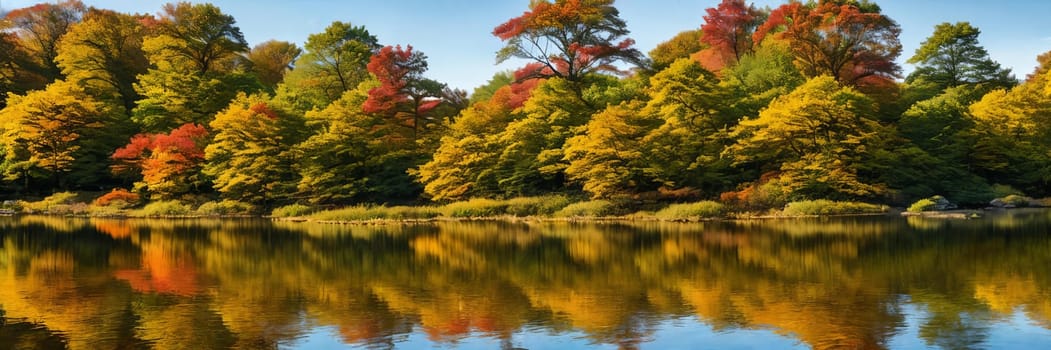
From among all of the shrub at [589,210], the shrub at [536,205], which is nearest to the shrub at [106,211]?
the shrub at [536,205]

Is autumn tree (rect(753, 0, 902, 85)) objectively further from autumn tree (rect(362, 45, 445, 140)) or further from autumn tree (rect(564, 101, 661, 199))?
autumn tree (rect(362, 45, 445, 140))

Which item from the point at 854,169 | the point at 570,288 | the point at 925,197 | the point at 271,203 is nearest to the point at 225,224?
the point at 271,203

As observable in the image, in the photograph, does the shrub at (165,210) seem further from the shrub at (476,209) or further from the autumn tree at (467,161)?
the shrub at (476,209)

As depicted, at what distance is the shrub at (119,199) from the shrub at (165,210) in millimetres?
3334

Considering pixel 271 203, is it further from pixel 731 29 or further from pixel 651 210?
pixel 731 29

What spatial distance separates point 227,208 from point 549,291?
3555 centimetres

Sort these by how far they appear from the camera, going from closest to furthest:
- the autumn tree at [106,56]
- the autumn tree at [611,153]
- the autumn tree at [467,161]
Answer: the autumn tree at [611,153] → the autumn tree at [467,161] → the autumn tree at [106,56]

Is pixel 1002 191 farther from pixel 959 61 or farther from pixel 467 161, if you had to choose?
pixel 467 161

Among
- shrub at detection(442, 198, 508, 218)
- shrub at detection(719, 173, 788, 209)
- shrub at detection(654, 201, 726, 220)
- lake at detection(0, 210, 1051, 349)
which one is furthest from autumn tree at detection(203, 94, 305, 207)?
shrub at detection(719, 173, 788, 209)

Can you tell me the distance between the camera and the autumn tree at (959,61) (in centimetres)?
4884

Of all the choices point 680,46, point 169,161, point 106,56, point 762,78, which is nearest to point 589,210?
point 762,78

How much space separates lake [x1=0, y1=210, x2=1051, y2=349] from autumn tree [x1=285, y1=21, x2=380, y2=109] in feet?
97.1

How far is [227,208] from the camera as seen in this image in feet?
146

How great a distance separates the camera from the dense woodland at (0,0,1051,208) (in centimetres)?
3712
